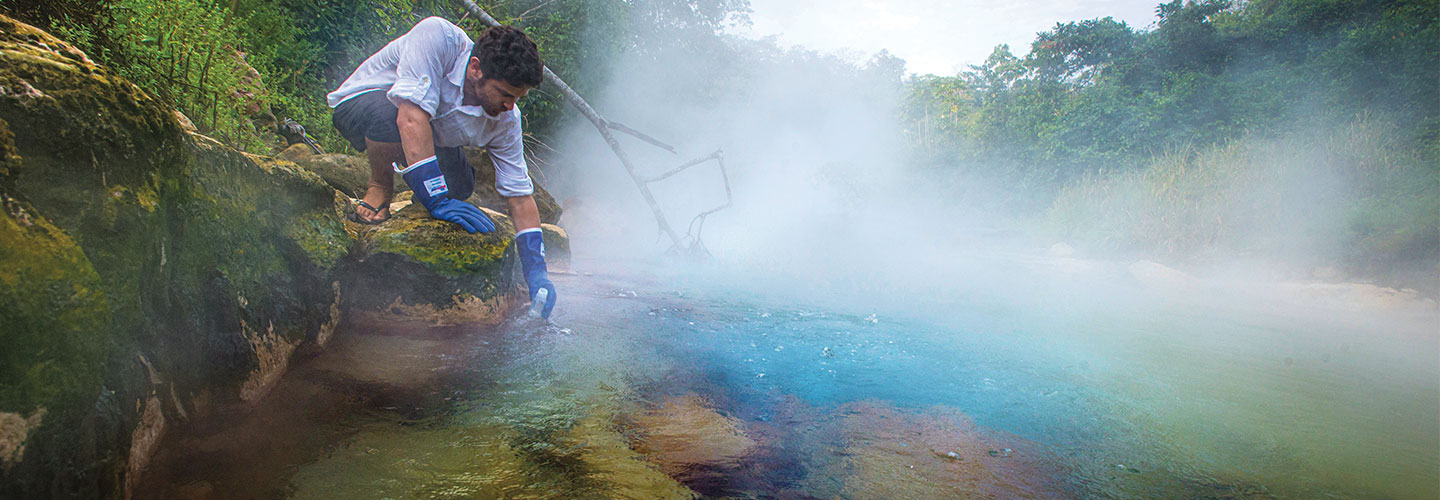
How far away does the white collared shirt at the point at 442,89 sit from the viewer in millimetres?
2551

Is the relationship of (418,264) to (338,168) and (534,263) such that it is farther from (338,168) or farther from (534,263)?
(338,168)

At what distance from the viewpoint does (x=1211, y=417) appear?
2377mm

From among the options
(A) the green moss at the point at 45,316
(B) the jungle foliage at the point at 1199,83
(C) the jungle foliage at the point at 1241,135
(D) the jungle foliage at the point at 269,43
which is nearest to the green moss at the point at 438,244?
(D) the jungle foliage at the point at 269,43

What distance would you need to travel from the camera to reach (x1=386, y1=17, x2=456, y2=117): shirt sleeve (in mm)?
2486

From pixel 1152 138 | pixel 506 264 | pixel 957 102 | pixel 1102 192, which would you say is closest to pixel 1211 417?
pixel 506 264

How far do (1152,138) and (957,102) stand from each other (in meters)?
9.53

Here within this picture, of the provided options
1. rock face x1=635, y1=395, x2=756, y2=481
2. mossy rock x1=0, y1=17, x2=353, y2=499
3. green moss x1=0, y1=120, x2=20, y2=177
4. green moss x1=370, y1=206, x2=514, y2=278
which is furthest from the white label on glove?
green moss x1=0, y1=120, x2=20, y2=177

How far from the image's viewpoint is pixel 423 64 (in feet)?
8.41

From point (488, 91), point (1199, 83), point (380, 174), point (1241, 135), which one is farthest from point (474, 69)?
point (1199, 83)

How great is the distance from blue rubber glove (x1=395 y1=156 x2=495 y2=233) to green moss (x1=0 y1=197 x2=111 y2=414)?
4.89 ft

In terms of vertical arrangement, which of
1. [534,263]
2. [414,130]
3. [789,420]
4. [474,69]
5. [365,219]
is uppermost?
[474,69]

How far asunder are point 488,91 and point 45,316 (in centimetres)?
188

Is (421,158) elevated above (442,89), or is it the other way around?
(442,89)

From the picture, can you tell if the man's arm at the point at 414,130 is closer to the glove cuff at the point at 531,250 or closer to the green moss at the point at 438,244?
the green moss at the point at 438,244
